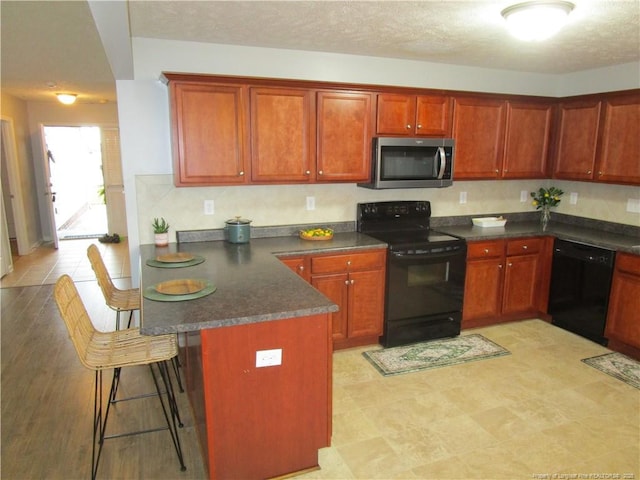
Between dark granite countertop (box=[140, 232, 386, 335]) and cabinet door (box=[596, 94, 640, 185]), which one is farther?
cabinet door (box=[596, 94, 640, 185])

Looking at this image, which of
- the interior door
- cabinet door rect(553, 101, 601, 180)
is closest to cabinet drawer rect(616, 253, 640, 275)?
cabinet door rect(553, 101, 601, 180)

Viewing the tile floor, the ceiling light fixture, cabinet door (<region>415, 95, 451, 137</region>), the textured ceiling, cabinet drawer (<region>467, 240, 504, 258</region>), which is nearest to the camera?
the tile floor

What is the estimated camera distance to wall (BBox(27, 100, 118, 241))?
746cm

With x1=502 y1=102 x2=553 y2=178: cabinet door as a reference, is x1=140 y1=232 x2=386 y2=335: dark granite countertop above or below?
below

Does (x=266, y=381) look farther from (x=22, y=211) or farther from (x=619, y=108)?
(x=22, y=211)

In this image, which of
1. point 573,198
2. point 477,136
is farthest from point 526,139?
point 573,198

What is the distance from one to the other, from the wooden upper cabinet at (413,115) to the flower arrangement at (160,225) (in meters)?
1.84

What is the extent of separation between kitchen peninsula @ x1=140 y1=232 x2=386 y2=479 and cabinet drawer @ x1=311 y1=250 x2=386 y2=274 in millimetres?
956

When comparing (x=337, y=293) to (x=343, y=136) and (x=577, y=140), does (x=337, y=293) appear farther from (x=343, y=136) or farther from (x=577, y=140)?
(x=577, y=140)

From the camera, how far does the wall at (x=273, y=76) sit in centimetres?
327

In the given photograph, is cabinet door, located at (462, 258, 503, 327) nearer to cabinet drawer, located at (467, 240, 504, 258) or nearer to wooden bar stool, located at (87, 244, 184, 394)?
cabinet drawer, located at (467, 240, 504, 258)

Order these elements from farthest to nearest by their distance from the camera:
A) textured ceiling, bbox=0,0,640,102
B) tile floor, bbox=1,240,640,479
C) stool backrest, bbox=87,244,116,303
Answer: stool backrest, bbox=87,244,116,303 < textured ceiling, bbox=0,0,640,102 < tile floor, bbox=1,240,640,479

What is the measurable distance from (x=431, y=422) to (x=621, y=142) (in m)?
2.83

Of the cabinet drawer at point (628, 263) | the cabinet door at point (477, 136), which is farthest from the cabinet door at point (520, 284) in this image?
the cabinet door at point (477, 136)
